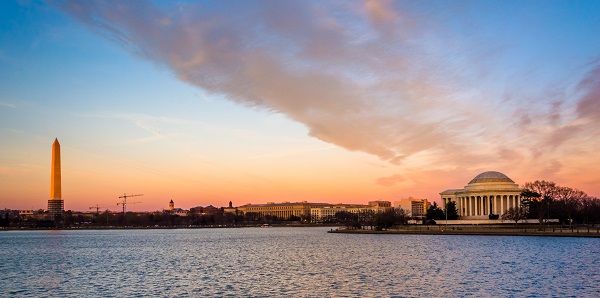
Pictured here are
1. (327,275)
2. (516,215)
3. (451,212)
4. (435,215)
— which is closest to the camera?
(327,275)

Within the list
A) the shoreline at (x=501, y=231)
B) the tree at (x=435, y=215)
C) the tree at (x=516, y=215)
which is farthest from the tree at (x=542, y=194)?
the tree at (x=435, y=215)

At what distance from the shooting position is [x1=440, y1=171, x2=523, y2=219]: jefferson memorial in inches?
6294

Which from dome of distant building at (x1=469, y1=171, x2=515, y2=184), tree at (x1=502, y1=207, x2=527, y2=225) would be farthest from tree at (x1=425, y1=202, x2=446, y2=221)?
dome of distant building at (x1=469, y1=171, x2=515, y2=184)

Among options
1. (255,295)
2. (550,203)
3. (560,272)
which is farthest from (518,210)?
(255,295)

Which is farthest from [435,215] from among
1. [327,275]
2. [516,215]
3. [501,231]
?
[327,275]

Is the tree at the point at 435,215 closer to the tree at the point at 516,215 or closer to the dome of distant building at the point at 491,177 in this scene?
the tree at the point at 516,215

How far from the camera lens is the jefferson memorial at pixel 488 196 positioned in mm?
159875

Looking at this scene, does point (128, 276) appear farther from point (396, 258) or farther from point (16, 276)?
point (396, 258)

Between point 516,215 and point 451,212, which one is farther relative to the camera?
point 451,212

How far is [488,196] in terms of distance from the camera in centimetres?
16125

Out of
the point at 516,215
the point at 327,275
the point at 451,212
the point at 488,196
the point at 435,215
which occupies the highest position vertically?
the point at 488,196

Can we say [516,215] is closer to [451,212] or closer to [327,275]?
[451,212]

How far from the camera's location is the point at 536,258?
191ft

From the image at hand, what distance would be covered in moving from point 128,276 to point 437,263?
26339mm
